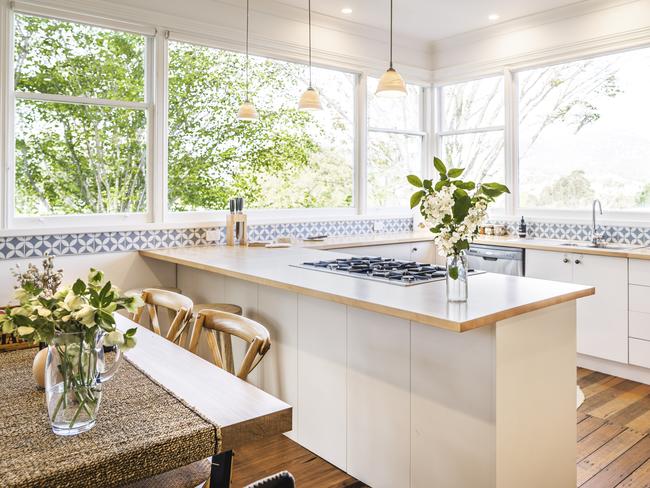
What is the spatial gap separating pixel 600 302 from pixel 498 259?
910 millimetres

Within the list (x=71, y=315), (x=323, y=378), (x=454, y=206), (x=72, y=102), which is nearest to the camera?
(x=71, y=315)

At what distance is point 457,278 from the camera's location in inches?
77.9

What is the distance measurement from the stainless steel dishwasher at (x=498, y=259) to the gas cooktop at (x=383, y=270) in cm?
184

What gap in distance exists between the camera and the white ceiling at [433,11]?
14.8 feet

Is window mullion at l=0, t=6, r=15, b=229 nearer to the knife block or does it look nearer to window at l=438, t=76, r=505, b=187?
the knife block

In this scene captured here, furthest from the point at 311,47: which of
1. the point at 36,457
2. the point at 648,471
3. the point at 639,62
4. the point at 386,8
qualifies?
the point at 36,457

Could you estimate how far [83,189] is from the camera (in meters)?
3.66

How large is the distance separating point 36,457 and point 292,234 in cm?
369

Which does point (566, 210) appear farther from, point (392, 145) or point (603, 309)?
point (392, 145)

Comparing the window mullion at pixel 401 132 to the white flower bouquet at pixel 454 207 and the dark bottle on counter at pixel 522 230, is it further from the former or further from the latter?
the white flower bouquet at pixel 454 207

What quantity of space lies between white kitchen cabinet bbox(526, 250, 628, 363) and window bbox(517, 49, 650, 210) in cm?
78

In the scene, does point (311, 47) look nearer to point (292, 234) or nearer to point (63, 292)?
point (292, 234)

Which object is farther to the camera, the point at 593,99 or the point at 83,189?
the point at 593,99

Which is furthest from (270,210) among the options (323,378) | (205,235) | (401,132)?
(323,378)
